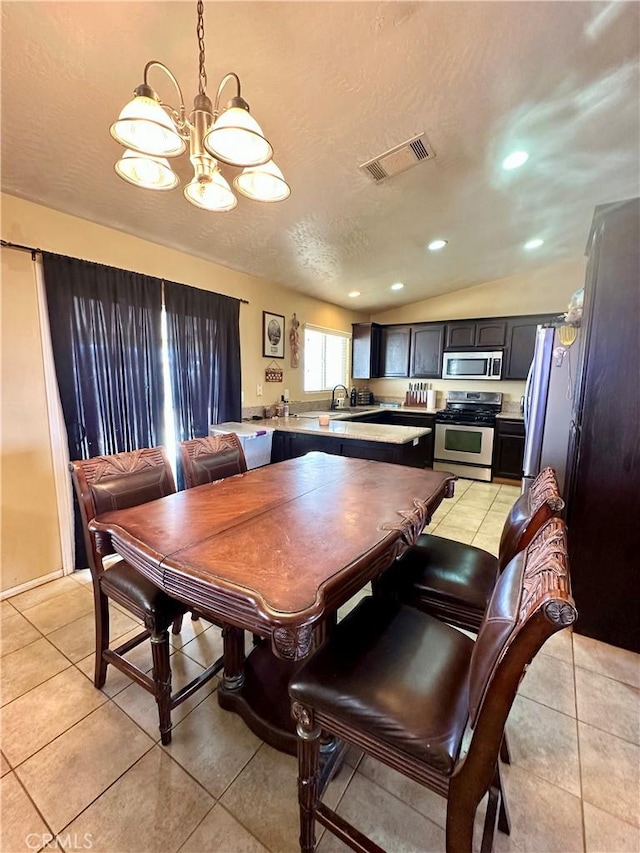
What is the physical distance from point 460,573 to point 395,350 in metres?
4.53

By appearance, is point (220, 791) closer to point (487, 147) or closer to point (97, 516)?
point (97, 516)

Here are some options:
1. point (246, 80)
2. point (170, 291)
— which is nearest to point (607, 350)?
point (246, 80)

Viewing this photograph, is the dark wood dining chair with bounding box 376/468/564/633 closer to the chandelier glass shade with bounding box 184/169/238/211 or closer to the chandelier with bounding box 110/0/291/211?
the chandelier with bounding box 110/0/291/211

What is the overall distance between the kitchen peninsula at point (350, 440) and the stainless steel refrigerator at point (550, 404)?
3.01ft

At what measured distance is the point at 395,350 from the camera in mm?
5566

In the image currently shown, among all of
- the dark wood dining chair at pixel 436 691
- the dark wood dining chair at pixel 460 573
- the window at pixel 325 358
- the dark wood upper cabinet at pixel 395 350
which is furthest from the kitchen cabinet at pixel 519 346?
the dark wood dining chair at pixel 436 691

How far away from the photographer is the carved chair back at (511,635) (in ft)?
2.05

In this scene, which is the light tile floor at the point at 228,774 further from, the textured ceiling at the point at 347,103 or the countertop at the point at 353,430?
the textured ceiling at the point at 347,103

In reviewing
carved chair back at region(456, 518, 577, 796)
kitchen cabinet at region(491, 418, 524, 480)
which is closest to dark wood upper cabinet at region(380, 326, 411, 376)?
kitchen cabinet at region(491, 418, 524, 480)

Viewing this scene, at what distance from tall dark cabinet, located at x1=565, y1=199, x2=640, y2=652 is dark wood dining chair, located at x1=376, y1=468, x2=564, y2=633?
0.70 meters

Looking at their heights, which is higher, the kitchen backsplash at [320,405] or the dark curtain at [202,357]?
the dark curtain at [202,357]

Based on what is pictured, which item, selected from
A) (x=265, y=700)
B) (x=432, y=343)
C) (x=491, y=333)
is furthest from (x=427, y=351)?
(x=265, y=700)

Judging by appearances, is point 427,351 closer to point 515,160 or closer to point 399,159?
point 515,160

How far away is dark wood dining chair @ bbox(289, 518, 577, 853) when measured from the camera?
0.69 metres
